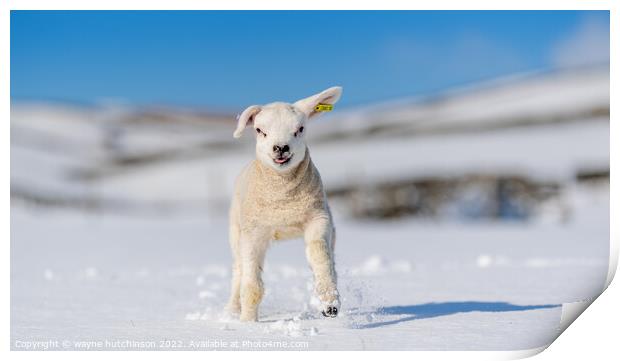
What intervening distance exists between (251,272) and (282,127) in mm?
996

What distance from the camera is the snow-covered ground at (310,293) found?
178 inches

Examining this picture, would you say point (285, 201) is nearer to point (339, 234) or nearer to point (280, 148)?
point (280, 148)

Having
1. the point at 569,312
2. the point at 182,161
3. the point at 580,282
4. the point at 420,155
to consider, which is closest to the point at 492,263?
the point at 580,282

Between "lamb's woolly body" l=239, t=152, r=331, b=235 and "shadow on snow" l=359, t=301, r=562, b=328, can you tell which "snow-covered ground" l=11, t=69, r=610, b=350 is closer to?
"shadow on snow" l=359, t=301, r=562, b=328

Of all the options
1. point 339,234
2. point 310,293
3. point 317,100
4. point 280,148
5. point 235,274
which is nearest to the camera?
point 280,148

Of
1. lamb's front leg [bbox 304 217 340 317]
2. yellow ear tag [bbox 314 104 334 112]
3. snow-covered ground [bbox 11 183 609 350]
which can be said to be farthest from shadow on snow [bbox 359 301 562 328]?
yellow ear tag [bbox 314 104 334 112]

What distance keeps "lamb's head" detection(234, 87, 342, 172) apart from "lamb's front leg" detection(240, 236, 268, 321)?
0.54 metres

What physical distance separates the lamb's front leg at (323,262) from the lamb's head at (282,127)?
43 cm

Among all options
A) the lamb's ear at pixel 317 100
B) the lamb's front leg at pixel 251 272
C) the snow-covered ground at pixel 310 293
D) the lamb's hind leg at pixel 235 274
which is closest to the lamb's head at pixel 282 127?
the lamb's ear at pixel 317 100

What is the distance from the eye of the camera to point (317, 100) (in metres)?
4.73

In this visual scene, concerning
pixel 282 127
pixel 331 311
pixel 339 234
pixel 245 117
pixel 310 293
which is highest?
pixel 339 234

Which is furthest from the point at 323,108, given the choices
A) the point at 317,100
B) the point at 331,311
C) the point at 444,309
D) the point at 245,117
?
the point at 444,309

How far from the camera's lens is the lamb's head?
4477mm
